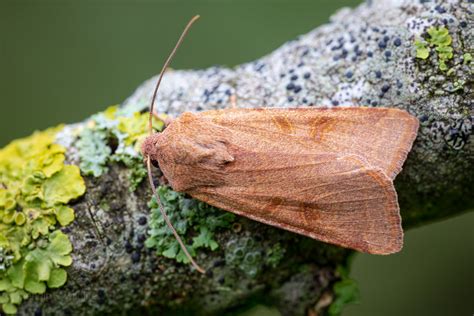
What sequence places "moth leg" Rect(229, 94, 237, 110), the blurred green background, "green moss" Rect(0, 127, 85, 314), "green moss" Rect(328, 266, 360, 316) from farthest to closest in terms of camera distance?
1. the blurred green background
2. "moth leg" Rect(229, 94, 237, 110)
3. "green moss" Rect(328, 266, 360, 316)
4. "green moss" Rect(0, 127, 85, 314)

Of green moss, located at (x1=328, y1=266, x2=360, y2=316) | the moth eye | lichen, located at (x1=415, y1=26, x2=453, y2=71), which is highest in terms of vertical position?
lichen, located at (x1=415, y1=26, x2=453, y2=71)

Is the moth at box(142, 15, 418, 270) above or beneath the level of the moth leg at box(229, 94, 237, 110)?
beneath

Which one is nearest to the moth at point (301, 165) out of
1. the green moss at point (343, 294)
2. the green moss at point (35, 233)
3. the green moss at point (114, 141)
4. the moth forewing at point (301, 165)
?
the moth forewing at point (301, 165)

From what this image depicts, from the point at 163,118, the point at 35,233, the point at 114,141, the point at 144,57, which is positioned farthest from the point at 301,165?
the point at 144,57

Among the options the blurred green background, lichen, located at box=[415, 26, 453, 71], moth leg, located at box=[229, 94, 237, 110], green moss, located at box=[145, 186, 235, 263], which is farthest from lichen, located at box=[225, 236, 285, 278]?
the blurred green background

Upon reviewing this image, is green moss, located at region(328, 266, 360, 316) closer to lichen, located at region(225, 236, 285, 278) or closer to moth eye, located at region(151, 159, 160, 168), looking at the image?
lichen, located at region(225, 236, 285, 278)

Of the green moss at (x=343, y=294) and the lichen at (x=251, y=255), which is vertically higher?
the lichen at (x=251, y=255)

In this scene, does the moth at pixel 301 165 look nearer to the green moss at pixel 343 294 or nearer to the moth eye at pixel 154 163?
the moth eye at pixel 154 163
